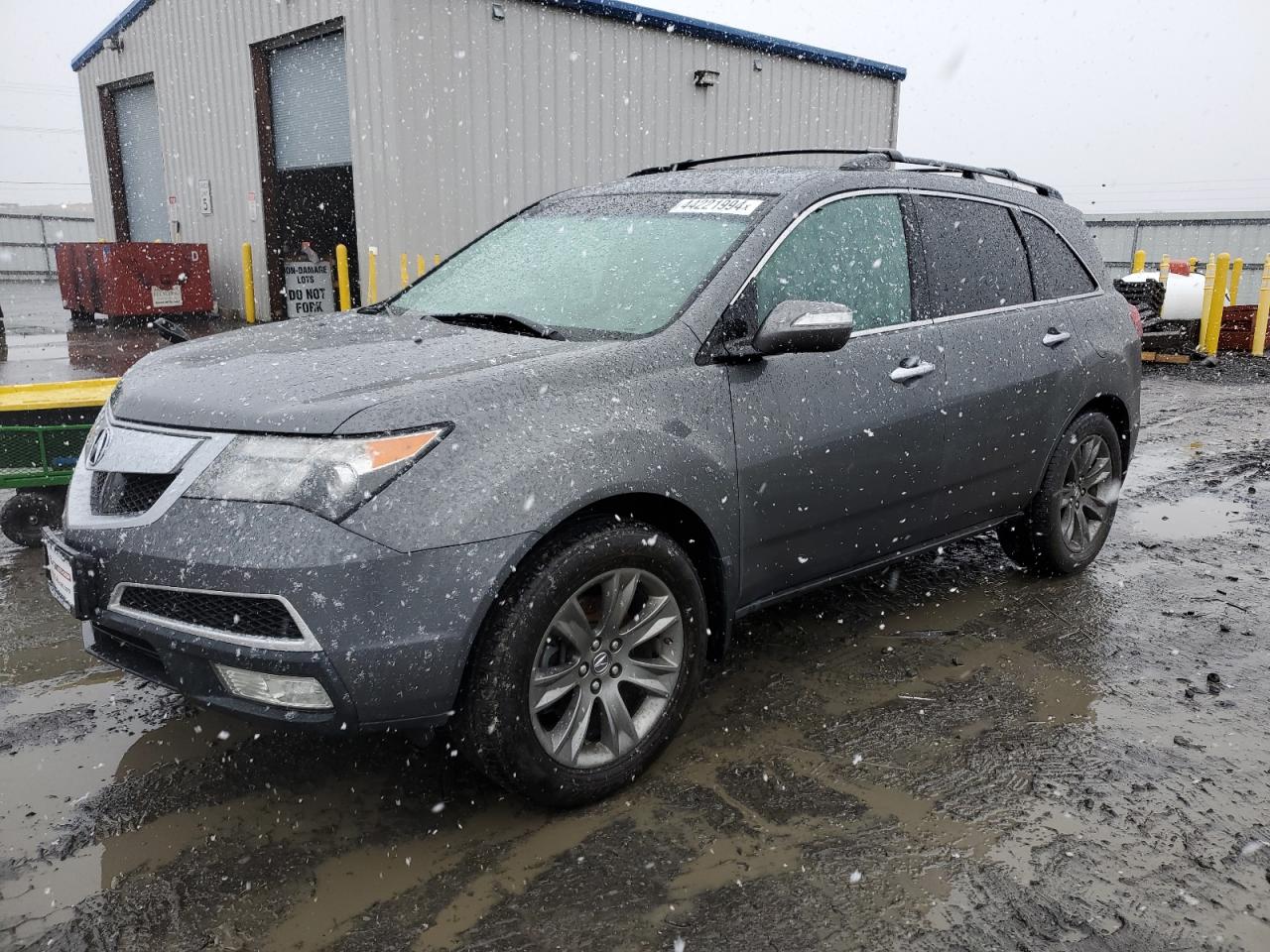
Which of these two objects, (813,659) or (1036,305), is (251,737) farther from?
(1036,305)

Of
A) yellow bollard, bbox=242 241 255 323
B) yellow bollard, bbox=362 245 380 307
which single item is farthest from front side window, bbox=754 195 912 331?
yellow bollard, bbox=242 241 255 323

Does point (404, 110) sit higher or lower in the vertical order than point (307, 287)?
higher

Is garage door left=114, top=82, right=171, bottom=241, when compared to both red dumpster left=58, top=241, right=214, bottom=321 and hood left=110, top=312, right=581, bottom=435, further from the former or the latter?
hood left=110, top=312, right=581, bottom=435

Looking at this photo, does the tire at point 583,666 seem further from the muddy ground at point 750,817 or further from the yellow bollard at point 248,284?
the yellow bollard at point 248,284

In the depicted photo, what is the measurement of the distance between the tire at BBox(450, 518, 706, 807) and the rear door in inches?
56.2

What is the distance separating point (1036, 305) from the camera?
412cm

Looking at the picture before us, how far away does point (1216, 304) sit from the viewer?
1281 cm

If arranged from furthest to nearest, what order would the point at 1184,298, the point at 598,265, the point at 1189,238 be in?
the point at 1189,238
the point at 1184,298
the point at 598,265

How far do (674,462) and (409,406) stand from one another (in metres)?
0.75

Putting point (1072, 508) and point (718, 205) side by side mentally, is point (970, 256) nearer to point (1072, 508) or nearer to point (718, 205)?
point (718, 205)

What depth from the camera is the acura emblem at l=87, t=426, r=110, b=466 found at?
2670 mm

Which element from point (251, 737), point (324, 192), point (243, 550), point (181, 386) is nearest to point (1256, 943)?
point (243, 550)

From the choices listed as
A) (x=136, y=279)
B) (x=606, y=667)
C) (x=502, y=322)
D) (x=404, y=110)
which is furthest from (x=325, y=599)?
(x=136, y=279)

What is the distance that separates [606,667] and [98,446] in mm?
1534
